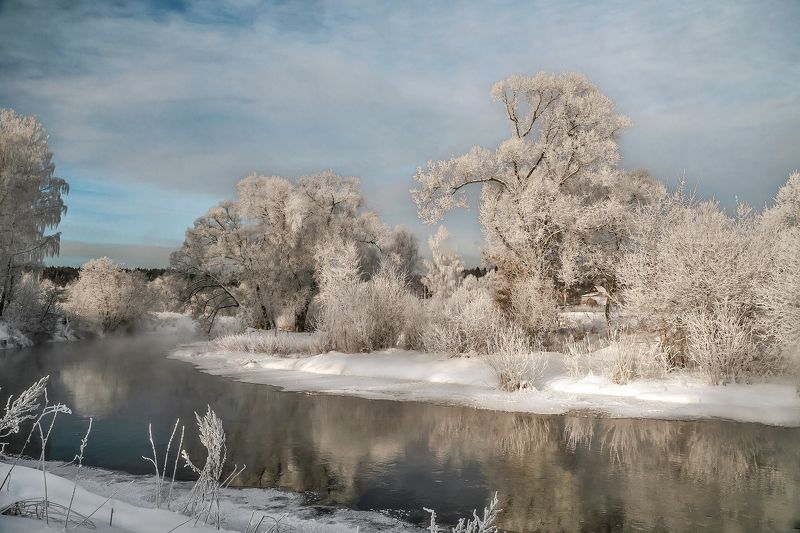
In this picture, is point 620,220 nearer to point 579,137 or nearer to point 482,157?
point 579,137

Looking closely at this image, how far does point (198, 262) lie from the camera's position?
31.1m

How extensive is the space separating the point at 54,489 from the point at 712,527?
19.2 ft

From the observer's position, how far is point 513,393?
13938 mm

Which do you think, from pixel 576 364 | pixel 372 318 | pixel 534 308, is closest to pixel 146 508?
pixel 576 364

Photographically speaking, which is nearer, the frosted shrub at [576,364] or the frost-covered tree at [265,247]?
the frosted shrub at [576,364]

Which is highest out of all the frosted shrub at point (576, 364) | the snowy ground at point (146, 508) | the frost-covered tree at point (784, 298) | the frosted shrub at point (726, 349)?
the frost-covered tree at point (784, 298)

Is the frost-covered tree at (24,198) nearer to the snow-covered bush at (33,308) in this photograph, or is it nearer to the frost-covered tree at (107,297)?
the snow-covered bush at (33,308)

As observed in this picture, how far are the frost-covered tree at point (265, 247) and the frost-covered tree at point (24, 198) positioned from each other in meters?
6.76

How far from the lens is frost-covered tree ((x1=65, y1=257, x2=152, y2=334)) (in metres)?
39.2

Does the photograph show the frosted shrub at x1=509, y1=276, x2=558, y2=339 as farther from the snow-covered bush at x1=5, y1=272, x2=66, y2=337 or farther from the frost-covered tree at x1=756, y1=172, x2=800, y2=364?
the snow-covered bush at x1=5, y1=272, x2=66, y2=337

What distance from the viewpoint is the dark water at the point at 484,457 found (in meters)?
6.44

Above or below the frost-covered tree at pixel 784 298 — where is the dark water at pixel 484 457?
below

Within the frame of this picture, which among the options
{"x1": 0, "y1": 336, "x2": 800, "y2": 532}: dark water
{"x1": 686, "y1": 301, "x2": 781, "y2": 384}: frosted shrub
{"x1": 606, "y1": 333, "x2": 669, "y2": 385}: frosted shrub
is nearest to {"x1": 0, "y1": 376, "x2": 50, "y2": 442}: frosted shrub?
{"x1": 0, "y1": 336, "x2": 800, "y2": 532}: dark water

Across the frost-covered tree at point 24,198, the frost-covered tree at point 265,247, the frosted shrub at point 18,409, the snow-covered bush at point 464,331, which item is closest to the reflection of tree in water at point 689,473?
the frosted shrub at point 18,409
